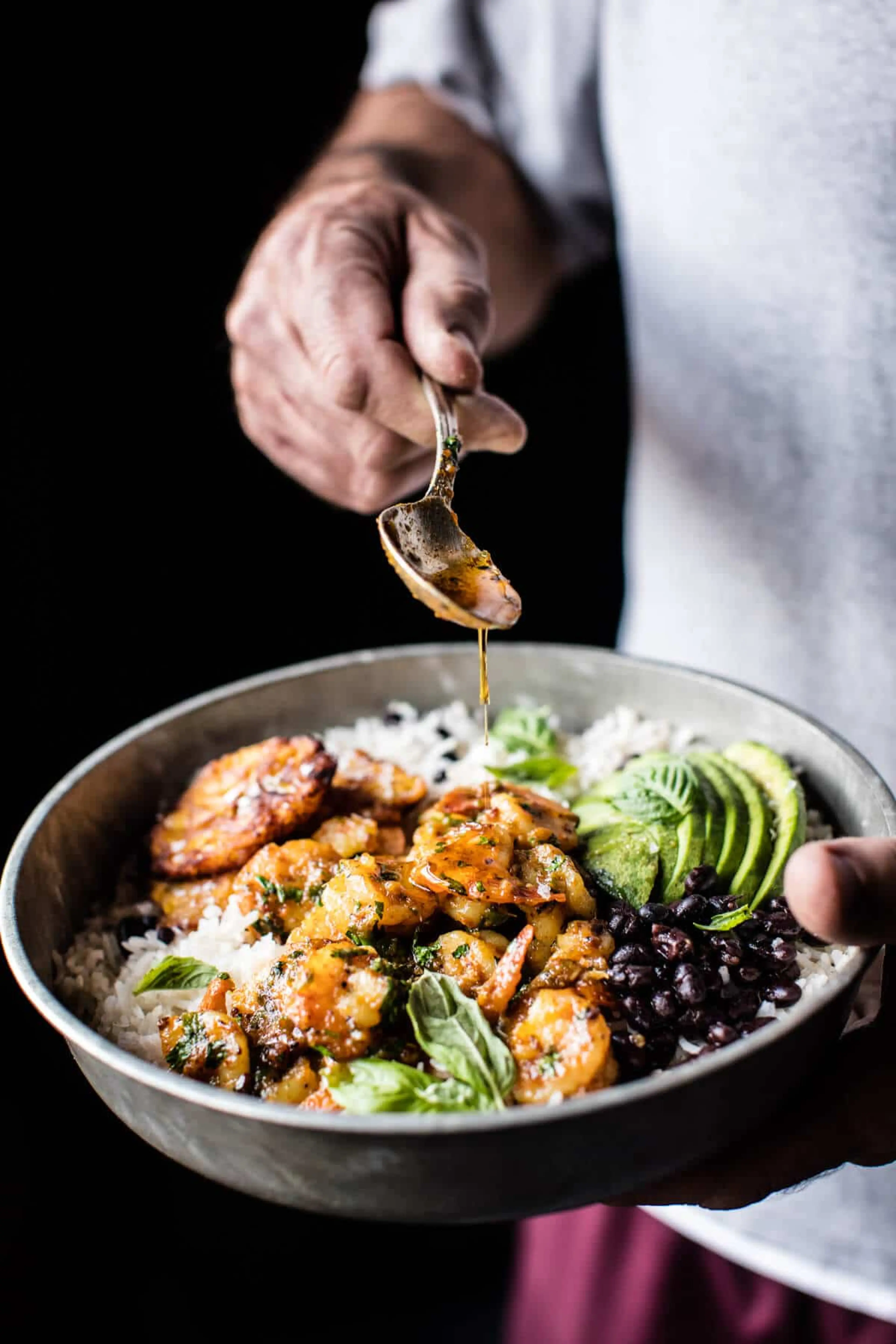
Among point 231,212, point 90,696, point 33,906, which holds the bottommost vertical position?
point 90,696

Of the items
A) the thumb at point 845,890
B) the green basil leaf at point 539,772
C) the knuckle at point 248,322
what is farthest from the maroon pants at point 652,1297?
the knuckle at point 248,322

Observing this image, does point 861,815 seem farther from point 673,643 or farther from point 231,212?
point 231,212

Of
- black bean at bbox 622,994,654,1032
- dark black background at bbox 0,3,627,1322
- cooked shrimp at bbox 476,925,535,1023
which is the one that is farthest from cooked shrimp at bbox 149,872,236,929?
dark black background at bbox 0,3,627,1322

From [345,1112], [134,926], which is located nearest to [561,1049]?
[345,1112]

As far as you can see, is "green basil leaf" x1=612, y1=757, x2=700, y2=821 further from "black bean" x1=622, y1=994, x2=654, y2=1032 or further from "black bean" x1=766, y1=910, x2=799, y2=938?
"black bean" x1=622, y1=994, x2=654, y2=1032

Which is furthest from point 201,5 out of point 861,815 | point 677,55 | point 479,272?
point 861,815

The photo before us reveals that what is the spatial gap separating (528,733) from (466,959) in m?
0.87

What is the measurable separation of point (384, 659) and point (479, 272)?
3.35ft

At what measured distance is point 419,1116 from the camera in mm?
1477

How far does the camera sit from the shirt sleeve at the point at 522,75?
324 cm

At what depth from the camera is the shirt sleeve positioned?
3240 millimetres

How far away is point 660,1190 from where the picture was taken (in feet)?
5.97

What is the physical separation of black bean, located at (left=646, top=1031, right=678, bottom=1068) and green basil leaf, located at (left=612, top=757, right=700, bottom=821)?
1.72ft

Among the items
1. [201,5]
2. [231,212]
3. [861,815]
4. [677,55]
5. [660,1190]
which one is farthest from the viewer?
[231,212]
